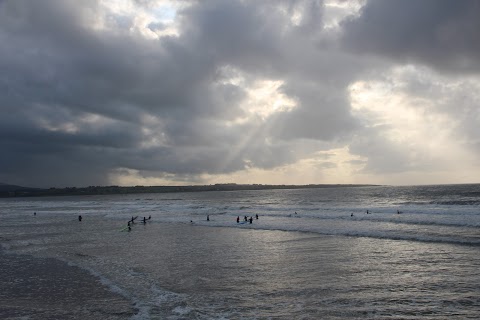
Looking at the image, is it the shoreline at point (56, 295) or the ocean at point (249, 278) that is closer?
the ocean at point (249, 278)

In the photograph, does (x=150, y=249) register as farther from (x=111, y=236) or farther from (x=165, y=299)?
(x=165, y=299)

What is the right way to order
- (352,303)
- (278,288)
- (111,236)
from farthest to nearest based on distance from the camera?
(111,236) → (278,288) → (352,303)

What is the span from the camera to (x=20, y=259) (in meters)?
23.0

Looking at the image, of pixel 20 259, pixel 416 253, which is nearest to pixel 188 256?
pixel 20 259

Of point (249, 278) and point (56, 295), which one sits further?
point (249, 278)

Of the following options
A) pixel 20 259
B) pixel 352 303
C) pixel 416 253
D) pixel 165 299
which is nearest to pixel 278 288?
pixel 352 303

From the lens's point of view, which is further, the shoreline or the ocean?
the shoreline

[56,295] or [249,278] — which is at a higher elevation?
[249,278]

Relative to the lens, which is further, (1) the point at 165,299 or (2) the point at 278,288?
(2) the point at 278,288

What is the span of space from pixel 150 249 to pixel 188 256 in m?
4.69

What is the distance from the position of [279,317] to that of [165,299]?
15.5ft

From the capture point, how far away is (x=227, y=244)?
90.6 feet

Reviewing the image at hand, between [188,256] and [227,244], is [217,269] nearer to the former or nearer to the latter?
[188,256]

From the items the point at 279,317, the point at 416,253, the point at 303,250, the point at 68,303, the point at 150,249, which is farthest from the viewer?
the point at 150,249
